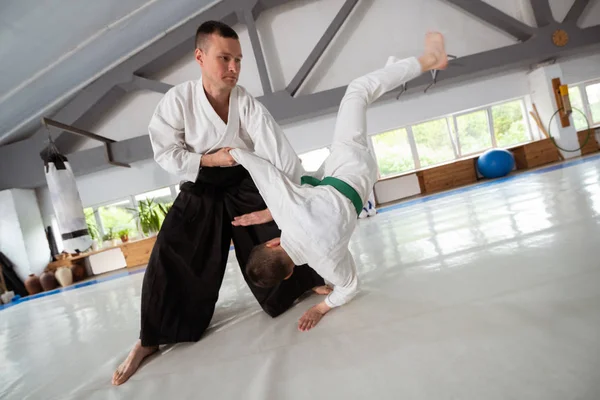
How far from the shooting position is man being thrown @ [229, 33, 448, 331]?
1234mm

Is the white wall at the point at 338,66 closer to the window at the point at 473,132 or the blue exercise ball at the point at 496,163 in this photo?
the window at the point at 473,132

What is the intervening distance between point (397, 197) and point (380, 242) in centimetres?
433

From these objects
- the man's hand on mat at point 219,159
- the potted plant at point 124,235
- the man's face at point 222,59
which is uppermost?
the man's face at point 222,59

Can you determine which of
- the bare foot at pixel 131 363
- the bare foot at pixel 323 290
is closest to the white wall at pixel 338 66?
the bare foot at pixel 323 290

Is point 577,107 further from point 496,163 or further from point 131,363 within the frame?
point 131,363

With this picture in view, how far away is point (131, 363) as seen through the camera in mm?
1239

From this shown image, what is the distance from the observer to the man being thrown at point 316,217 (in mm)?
1234

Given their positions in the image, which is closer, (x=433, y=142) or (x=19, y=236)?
(x=19, y=236)

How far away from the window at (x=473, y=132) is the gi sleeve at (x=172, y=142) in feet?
22.1

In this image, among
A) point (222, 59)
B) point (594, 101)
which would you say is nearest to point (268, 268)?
point (222, 59)

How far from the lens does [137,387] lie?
1088 millimetres

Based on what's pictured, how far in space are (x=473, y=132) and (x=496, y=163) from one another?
1.16 m

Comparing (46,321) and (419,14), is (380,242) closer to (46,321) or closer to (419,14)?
(46,321)

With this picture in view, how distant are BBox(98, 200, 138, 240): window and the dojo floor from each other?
493 cm
